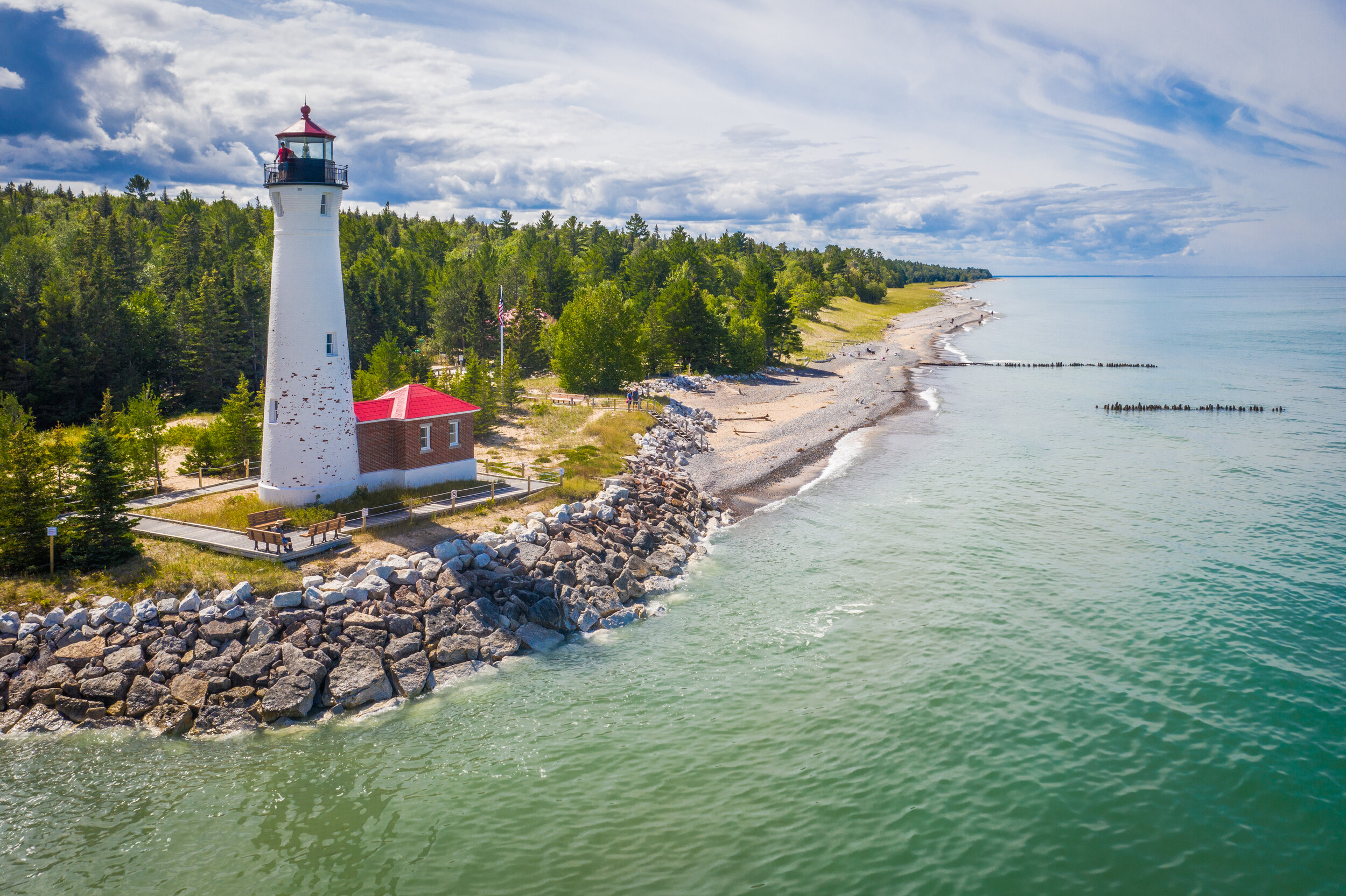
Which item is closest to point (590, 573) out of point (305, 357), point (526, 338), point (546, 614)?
point (546, 614)

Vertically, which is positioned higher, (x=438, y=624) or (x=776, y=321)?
(x=776, y=321)

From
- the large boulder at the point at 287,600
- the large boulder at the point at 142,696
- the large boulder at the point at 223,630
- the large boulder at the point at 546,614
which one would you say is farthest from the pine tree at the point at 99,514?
the large boulder at the point at 546,614

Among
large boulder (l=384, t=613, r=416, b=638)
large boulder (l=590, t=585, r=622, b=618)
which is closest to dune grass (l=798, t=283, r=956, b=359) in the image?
large boulder (l=590, t=585, r=622, b=618)

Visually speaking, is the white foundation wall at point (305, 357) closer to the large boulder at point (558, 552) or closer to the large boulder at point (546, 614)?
the large boulder at point (558, 552)

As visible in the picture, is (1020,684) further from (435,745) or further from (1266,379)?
(1266,379)

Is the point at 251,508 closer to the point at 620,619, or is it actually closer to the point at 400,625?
the point at 400,625

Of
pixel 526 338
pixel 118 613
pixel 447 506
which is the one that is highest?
pixel 526 338

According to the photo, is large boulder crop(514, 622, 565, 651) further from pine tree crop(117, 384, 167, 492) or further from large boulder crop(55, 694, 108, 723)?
pine tree crop(117, 384, 167, 492)
